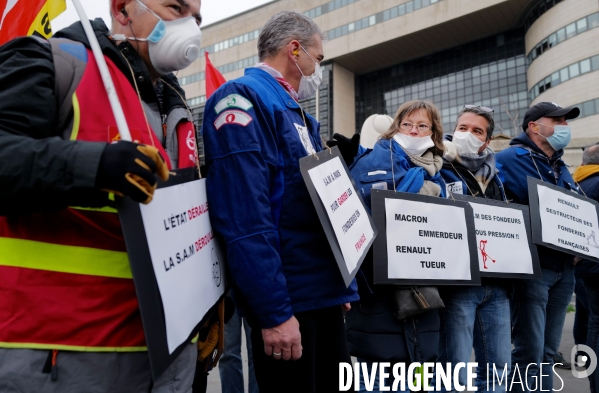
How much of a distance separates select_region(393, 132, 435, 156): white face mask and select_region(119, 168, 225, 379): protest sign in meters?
1.71

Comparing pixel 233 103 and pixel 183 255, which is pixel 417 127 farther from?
pixel 183 255

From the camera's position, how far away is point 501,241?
3234 mm

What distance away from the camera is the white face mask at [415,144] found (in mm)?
2971

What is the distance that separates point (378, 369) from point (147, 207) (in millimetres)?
1859

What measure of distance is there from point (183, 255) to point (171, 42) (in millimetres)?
713

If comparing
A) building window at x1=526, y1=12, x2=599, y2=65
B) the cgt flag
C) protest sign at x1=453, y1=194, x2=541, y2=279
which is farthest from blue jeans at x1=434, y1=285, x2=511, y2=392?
building window at x1=526, y1=12, x2=599, y2=65

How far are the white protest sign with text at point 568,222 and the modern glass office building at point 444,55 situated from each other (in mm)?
28297

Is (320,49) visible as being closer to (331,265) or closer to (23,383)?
(331,265)

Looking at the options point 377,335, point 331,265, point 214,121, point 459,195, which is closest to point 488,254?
point 459,195

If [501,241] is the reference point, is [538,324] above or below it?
below

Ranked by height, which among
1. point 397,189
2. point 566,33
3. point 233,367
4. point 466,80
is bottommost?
point 233,367

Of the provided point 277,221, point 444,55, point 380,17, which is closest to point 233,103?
point 277,221

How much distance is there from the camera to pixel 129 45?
4.99 feet

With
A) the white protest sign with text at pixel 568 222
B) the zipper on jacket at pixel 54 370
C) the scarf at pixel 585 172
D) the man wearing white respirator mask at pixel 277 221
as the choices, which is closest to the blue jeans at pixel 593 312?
the white protest sign with text at pixel 568 222
